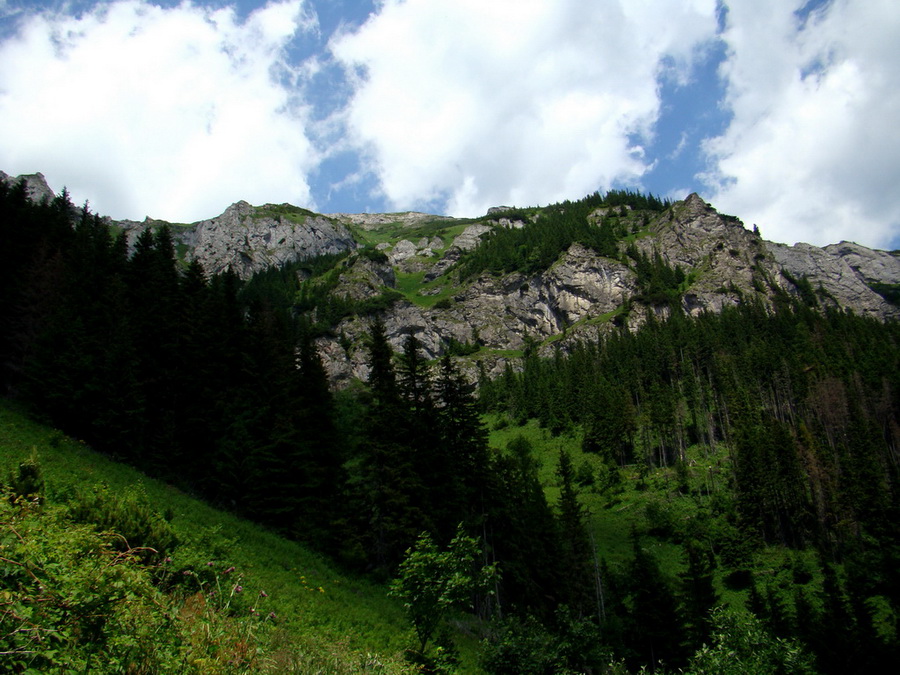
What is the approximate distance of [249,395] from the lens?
31109 millimetres

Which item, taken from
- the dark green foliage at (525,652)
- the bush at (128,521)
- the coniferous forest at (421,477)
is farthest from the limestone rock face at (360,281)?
the bush at (128,521)

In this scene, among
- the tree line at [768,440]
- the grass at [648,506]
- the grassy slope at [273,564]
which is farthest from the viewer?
the grass at [648,506]

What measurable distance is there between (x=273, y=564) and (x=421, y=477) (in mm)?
12145

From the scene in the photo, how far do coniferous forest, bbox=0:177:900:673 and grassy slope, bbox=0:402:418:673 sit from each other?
9.44 ft

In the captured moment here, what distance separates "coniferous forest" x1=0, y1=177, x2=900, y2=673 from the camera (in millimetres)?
25500

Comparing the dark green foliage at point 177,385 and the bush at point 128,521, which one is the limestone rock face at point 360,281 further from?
the bush at point 128,521

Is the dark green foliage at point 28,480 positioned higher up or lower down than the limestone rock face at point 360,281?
lower down

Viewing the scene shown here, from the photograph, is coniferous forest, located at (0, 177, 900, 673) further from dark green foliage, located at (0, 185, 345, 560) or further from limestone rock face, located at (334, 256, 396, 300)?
limestone rock face, located at (334, 256, 396, 300)

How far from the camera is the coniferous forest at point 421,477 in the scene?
83.7 feet

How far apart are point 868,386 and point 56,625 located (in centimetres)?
11649

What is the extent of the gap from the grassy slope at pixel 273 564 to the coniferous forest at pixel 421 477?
9.44 feet

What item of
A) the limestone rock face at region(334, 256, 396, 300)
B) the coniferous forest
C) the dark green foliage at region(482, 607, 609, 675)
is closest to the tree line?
the coniferous forest

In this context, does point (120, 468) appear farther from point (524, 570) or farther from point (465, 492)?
point (524, 570)


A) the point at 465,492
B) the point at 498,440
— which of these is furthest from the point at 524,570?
the point at 498,440
